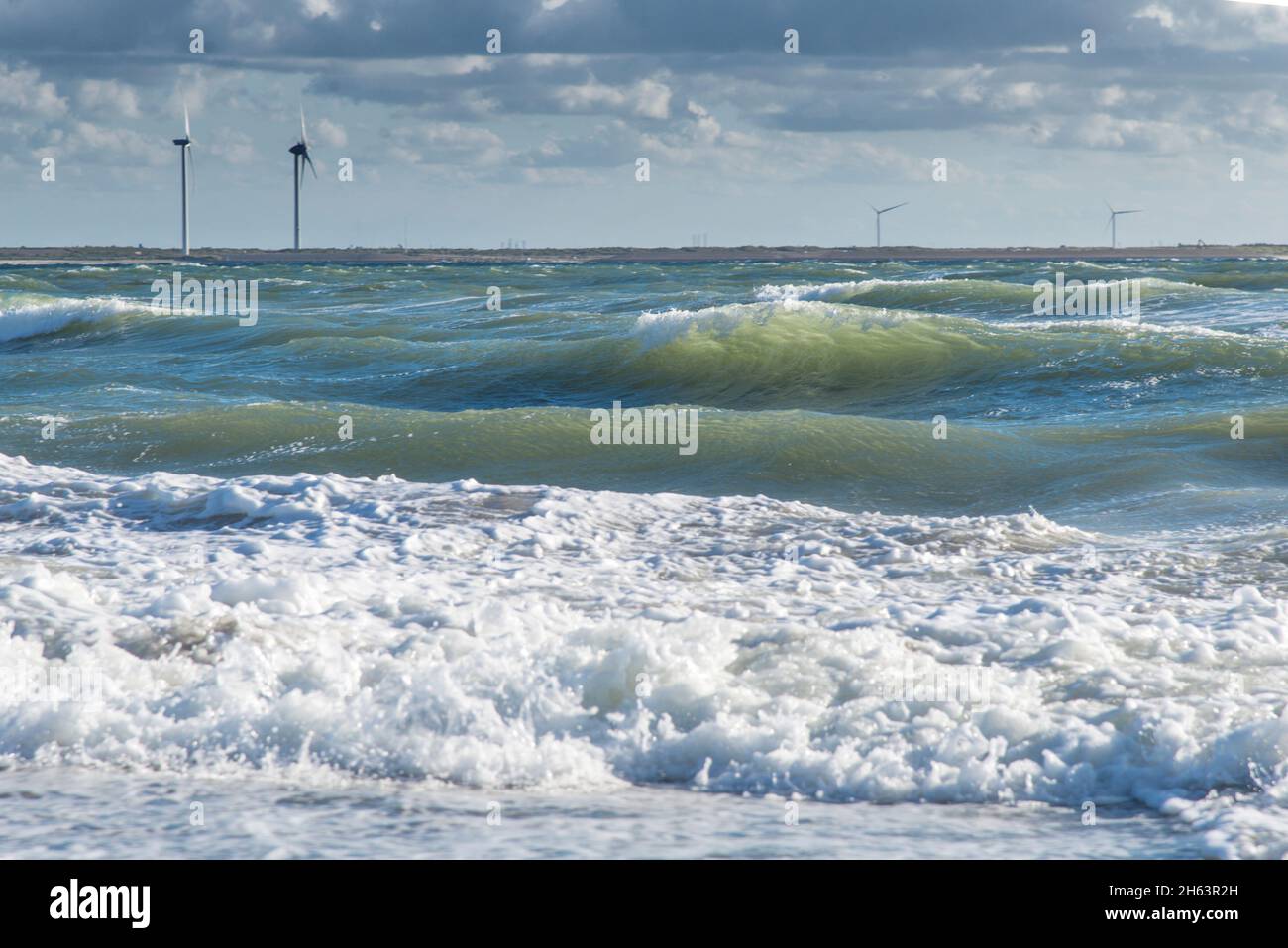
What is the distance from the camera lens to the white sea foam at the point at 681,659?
16.1 ft

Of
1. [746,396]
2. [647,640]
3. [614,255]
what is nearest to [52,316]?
[746,396]

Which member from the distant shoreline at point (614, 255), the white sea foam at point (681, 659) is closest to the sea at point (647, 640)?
the white sea foam at point (681, 659)

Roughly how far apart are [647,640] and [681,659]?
0.18 m

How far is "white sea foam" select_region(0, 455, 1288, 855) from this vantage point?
4922 millimetres

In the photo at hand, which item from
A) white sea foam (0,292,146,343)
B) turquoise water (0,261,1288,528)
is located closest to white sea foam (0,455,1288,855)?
turquoise water (0,261,1288,528)

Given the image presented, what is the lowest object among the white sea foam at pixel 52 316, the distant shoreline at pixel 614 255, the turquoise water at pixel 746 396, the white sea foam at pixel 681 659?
the white sea foam at pixel 681 659

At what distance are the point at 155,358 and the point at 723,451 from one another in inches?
574

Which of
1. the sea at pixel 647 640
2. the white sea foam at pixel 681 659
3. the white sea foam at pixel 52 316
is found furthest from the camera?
the white sea foam at pixel 52 316

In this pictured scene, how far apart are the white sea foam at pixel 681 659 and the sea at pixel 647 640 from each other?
0.02 meters

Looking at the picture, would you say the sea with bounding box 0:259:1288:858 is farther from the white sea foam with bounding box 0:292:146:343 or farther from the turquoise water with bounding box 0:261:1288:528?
the white sea foam with bounding box 0:292:146:343

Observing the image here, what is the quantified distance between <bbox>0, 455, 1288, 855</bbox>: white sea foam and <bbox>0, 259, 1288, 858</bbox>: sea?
0.06 feet

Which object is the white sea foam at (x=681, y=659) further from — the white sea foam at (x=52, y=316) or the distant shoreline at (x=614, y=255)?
the distant shoreline at (x=614, y=255)

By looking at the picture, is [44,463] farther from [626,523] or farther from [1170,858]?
[1170,858]

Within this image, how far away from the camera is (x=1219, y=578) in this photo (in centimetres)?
701
